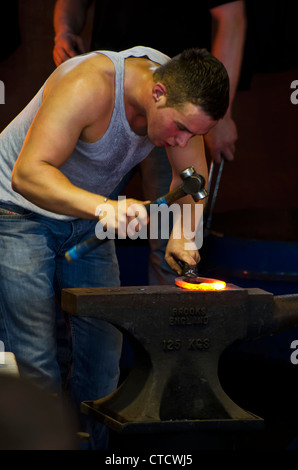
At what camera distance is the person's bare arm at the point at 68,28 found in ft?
9.57

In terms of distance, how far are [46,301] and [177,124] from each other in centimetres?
65

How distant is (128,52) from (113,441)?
1.32 metres

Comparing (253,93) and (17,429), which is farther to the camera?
(253,93)

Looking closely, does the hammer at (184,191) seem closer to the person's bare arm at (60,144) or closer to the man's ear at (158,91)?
the person's bare arm at (60,144)

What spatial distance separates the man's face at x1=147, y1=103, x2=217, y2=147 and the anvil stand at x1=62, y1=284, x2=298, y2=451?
1.51ft

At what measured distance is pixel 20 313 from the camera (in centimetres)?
206

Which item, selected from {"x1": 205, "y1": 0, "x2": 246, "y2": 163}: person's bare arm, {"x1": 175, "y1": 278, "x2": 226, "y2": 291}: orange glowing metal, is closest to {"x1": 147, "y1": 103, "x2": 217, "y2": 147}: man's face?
{"x1": 175, "y1": 278, "x2": 226, "y2": 291}: orange glowing metal

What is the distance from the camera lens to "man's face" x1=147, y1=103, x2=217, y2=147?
1.92 m

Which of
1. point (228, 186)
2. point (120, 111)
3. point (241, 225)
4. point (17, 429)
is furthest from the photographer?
point (228, 186)
